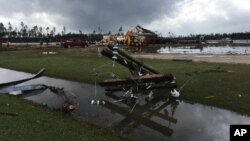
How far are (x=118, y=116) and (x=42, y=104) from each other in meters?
3.91

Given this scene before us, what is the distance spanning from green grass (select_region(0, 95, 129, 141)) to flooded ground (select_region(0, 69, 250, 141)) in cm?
99

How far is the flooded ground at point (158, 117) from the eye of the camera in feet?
40.2

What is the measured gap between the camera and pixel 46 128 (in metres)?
11.7

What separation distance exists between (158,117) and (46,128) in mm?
4548

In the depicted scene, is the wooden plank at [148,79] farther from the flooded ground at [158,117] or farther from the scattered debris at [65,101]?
the scattered debris at [65,101]

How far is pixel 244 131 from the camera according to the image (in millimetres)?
9586

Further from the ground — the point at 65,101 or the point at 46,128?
the point at 46,128

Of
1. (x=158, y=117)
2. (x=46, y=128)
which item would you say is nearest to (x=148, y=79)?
(x=158, y=117)

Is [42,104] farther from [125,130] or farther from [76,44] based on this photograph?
[76,44]

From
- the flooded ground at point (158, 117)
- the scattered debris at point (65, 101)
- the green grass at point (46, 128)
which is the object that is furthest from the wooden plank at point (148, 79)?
the green grass at point (46, 128)

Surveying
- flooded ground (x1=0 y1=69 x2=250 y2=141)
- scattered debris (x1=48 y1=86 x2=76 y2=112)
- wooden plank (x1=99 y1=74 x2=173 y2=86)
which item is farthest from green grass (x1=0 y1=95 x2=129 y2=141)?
wooden plank (x1=99 y1=74 x2=173 y2=86)

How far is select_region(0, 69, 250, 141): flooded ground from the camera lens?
12.3 m

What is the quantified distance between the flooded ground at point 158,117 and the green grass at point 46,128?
3.23ft

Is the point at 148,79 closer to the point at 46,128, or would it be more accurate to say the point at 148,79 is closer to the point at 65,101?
the point at 65,101
